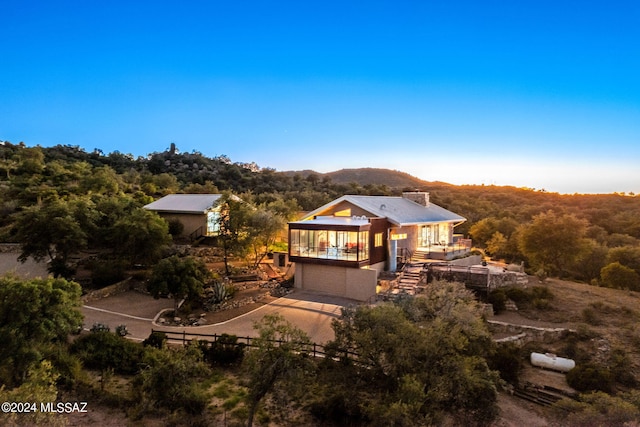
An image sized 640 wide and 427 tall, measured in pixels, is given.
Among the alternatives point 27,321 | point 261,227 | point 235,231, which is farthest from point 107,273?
point 27,321

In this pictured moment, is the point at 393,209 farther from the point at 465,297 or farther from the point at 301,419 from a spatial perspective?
the point at 301,419

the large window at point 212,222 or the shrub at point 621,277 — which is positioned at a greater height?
the large window at point 212,222

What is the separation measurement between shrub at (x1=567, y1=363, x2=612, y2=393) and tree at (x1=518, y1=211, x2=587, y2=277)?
1325 centimetres

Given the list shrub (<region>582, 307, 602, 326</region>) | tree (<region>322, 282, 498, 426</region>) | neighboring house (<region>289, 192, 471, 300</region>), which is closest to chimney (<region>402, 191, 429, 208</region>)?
neighboring house (<region>289, 192, 471, 300</region>)

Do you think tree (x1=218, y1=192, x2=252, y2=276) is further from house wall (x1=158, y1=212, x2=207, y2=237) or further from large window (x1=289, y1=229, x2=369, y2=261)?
house wall (x1=158, y1=212, x2=207, y2=237)

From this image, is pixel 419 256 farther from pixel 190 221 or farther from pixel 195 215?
pixel 190 221

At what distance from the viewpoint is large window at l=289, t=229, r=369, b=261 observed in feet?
74.3

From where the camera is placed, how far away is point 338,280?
23.4 m

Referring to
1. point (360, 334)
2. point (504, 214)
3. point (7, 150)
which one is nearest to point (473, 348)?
point (360, 334)

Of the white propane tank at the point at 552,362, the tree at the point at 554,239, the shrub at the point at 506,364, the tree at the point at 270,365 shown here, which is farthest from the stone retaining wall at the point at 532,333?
the tree at the point at 270,365

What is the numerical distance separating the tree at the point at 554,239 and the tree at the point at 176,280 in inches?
891

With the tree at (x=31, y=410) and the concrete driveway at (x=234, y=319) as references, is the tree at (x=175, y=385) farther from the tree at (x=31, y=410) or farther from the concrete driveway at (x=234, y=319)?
the concrete driveway at (x=234, y=319)

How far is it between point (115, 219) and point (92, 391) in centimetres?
1625

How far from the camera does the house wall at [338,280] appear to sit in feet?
72.5
